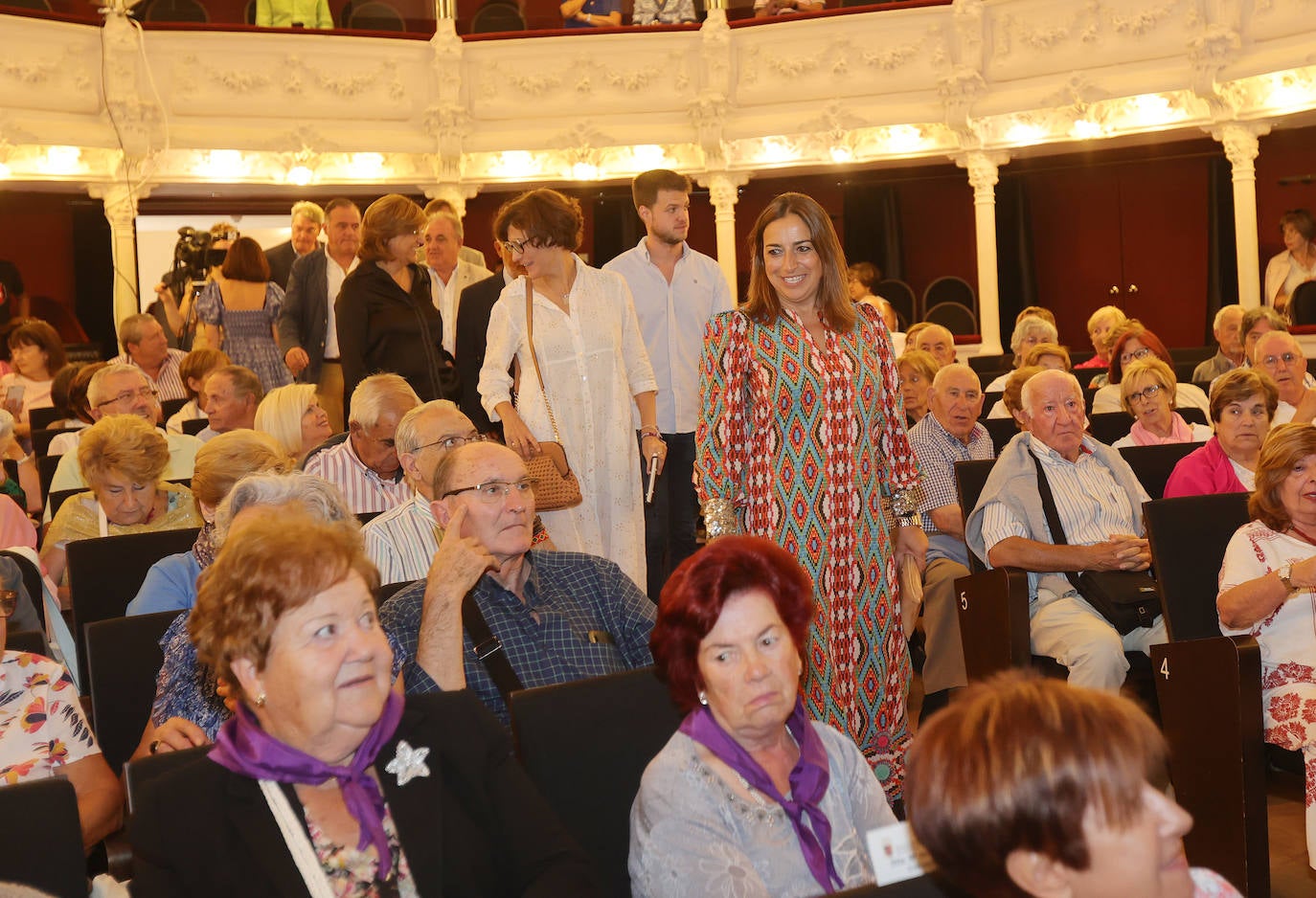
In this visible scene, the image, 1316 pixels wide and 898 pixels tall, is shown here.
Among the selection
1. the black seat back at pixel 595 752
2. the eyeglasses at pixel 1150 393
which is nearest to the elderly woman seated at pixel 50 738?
the black seat back at pixel 595 752

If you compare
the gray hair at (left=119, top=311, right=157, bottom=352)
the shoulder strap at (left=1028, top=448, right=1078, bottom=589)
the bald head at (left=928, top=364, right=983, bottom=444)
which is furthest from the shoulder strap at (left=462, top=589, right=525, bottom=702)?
the gray hair at (left=119, top=311, right=157, bottom=352)

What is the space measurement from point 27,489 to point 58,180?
6.15 metres

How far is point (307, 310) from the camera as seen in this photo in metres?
6.28

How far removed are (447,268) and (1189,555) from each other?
11.9 feet

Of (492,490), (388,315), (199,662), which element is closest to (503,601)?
(492,490)

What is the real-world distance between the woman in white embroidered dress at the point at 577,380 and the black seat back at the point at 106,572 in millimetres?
1168

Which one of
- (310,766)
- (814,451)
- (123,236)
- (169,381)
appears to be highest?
(123,236)

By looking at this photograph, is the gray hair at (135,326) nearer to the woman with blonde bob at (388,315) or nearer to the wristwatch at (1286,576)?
the woman with blonde bob at (388,315)

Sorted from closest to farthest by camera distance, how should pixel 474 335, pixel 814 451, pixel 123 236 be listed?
pixel 814 451 → pixel 474 335 → pixel 123 236

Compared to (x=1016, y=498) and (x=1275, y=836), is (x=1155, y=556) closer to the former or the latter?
(x=1016, y=498)

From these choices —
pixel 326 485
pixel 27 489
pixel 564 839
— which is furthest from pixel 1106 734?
pixel 27 489

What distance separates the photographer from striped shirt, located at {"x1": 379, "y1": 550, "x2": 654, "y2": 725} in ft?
8.48

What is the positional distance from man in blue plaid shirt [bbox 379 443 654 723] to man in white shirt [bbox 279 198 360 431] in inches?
138

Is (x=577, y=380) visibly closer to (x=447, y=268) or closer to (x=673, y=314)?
(x=673, y=314)
